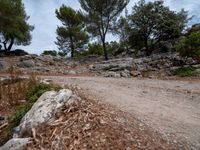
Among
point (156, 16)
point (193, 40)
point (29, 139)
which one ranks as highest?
point (156, 16)

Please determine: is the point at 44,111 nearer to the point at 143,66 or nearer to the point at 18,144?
the point at 18,144

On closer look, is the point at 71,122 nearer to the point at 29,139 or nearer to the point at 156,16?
the point at 29,139

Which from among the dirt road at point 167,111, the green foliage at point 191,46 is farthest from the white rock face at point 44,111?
the green foliage at point 191,46

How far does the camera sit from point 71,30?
3131 centimetres

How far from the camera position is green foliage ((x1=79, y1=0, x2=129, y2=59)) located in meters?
25.2

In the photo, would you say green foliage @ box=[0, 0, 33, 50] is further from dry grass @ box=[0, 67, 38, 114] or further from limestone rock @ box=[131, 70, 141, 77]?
dry grass @ box=[0, 67, 38, 114]

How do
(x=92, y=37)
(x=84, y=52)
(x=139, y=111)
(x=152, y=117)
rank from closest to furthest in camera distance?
1. (x=152, y=117)
2. (x=139, y=111)
3. (x=92, y=37)
4. (x=84, y=52)

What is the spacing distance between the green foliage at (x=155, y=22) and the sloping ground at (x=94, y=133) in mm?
17440

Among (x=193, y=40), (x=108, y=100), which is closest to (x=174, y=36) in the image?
(x=193, y=40)

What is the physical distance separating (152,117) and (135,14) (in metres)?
17.6

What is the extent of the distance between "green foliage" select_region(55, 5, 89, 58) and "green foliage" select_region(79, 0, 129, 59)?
4193 millimetres

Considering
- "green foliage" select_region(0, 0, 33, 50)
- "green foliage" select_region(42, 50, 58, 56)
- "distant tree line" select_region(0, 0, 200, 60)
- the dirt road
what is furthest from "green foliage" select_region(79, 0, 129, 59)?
the dirt road

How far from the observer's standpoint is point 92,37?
26703mm

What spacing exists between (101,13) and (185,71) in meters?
12.7
